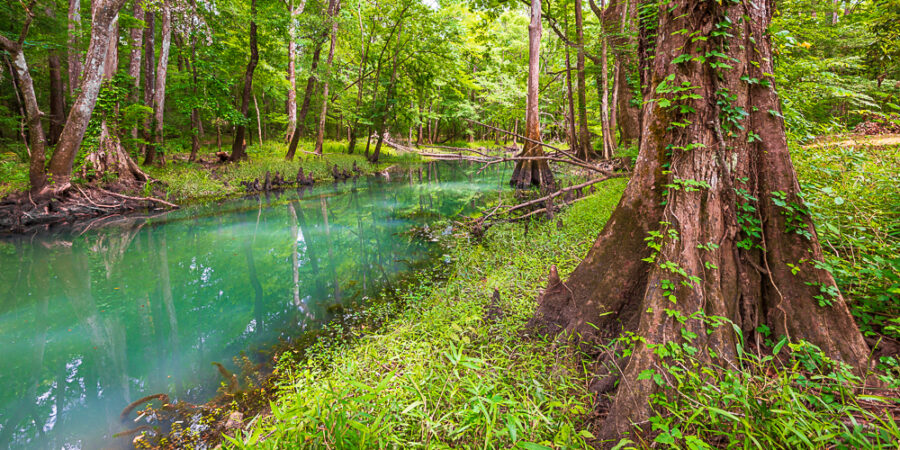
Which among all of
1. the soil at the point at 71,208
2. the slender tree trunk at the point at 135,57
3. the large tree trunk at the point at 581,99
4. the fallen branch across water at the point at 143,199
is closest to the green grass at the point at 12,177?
the soil at the point at 71,208

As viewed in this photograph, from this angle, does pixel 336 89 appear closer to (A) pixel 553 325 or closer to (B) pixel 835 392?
(A) pixel 553 325

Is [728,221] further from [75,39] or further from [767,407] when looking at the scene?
[75,39]

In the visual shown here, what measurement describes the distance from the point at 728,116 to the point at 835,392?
145 centimetres

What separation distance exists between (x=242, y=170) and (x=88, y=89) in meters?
5.87

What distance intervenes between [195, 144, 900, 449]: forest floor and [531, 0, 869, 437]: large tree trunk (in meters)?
0.16

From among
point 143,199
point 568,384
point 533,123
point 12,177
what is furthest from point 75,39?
point 568,384

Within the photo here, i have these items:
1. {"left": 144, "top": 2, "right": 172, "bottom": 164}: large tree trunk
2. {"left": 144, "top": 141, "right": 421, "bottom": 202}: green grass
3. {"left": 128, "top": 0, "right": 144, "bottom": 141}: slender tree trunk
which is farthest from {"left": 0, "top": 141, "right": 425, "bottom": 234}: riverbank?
{"left": 128, "top": 0, "right": 144, "bottom": 141}: slender tree trunk

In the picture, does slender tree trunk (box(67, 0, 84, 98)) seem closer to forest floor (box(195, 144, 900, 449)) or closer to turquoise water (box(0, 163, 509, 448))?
turquoise water (box(0, 163, 509, 448))

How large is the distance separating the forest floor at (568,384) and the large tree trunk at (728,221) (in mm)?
160

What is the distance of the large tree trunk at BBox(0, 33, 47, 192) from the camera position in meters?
7.85

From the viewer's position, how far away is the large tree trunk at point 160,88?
1200 cm

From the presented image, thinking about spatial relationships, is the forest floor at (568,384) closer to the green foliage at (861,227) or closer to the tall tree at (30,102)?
the green foliage at (861,227)

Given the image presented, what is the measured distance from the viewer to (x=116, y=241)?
25.5ft

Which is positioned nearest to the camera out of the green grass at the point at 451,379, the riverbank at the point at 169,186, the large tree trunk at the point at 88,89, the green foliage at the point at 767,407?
the green foliage at the point at 767,407
